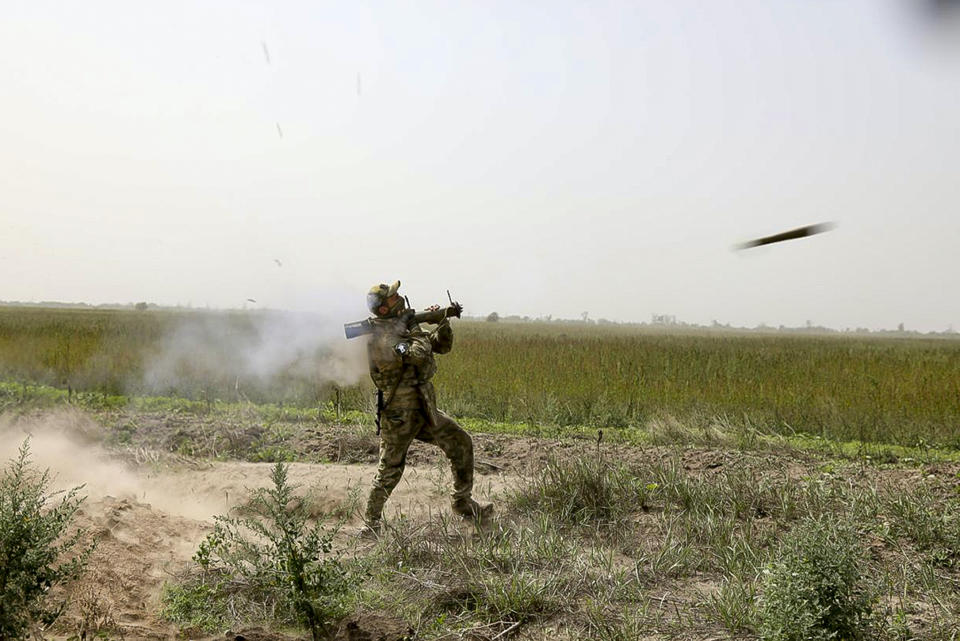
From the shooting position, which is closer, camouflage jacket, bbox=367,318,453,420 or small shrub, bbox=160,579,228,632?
small shrub, bbox=160,579,228,632

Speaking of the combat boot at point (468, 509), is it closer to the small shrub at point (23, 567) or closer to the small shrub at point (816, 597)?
the small shrub at point (816, 597)

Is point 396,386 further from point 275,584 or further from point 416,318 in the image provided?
point 275,584

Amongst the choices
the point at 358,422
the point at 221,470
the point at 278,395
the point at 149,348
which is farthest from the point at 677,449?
the point at 149,348

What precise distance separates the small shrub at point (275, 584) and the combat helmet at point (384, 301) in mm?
1510

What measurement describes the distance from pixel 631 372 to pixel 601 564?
8206 millimetres

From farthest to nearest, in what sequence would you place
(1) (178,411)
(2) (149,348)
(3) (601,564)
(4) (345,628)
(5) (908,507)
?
(2) (149,348) → (1) (178,411) → (5) (908,507) → (3) (601,564) → (4) (345,628)

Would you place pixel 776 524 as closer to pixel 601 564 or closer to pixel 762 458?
pixel 601 564

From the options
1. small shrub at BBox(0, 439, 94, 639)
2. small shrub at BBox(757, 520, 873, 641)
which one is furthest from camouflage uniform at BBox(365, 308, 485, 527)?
small shrub at BBox(757, 520, 873, 641)

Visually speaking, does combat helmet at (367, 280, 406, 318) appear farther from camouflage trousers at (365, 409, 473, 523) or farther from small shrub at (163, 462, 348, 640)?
small shrub at (163, 462, 348, 640)

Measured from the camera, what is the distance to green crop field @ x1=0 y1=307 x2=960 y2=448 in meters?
8.98

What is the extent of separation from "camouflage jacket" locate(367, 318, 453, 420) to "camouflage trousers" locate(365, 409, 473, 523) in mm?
89

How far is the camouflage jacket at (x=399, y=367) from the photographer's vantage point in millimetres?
4988

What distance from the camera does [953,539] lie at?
4.37 metres

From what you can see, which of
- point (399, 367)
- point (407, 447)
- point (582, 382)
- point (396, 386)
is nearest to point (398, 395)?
point (396, 386)
